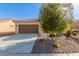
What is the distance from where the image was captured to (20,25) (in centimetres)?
980

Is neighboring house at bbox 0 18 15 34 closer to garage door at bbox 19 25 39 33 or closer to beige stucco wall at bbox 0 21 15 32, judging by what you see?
beige stucco wall at bbox 0 21 15 32

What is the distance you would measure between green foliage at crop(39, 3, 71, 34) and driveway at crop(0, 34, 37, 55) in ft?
2.08

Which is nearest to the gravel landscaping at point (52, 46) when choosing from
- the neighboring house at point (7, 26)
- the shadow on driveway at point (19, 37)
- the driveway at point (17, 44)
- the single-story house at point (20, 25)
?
the driveway at point (17, 44)

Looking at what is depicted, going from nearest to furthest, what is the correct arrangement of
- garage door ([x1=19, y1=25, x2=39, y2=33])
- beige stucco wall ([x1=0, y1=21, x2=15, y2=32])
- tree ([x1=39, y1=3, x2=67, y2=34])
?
tree ([x1=39, y1=3, x2=67, y2=34]), beige stucco wall ([x1=0, y1=21, x2=15, y2=32]), garage door ([x1=19, y1=25, x2=39, y2=33])

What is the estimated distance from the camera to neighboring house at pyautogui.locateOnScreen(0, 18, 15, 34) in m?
9.25

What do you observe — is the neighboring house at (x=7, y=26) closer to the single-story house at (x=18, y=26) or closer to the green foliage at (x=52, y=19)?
the single-story house at (x=18, y=26)

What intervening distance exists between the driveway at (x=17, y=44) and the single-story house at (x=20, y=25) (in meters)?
0.21

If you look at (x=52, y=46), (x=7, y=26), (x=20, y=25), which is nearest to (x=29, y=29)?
(x=20, y=25)

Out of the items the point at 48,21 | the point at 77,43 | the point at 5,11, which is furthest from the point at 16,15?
the point at 77,43

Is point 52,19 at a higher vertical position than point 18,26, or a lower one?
higher

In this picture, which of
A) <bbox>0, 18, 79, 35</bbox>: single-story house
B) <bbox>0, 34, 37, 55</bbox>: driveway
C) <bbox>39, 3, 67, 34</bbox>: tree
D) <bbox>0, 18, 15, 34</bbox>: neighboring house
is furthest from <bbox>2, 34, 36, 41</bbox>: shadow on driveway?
<bbox>39, 3, 67, 34</bbox>: tree

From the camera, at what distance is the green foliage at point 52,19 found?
30.1ft

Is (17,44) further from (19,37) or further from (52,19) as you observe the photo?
(52,19)

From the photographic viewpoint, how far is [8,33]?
9453 millimetres
